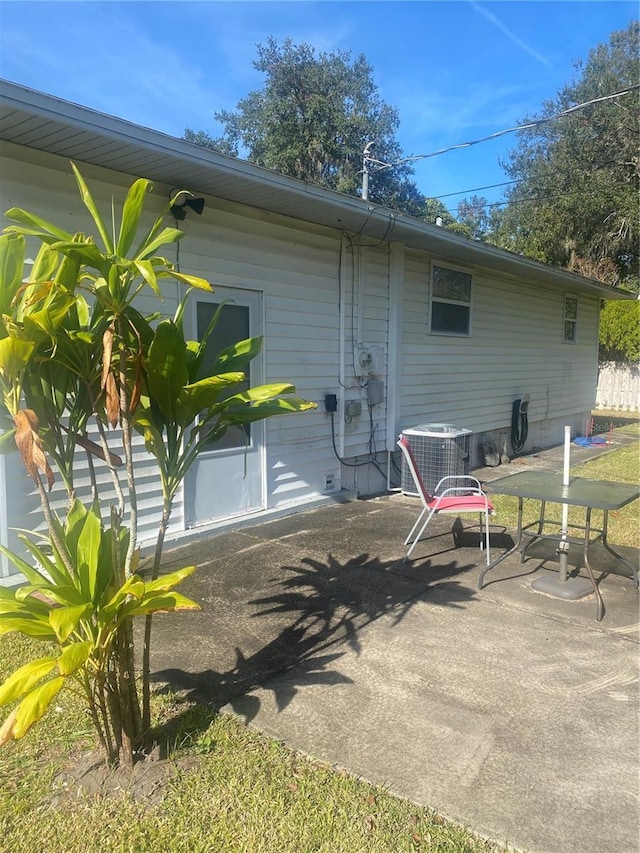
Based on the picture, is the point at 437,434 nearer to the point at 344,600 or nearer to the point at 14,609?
the point at 344,600

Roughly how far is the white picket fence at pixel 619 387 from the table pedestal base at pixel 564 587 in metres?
15.4

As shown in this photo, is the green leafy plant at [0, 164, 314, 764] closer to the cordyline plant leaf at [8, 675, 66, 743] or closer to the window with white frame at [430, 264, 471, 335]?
the cordyline plant leaf at [8, 675, 66, 743]

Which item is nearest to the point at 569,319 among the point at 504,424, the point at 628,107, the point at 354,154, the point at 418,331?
the point at 504,424

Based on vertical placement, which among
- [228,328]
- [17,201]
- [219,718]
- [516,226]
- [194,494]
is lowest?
[219,718]

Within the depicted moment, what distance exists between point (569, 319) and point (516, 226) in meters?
15.3

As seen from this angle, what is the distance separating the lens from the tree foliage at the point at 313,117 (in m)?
26.5

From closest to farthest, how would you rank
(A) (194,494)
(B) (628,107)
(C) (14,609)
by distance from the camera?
1. (C) (14,609)
2. (A) (194,494)
3. (B) (628,107)

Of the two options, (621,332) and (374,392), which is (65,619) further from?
(621,332)

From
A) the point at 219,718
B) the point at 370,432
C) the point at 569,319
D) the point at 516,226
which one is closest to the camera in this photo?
the point at 219,718

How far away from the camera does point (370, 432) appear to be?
6.96 m

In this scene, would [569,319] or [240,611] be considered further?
[569,319]

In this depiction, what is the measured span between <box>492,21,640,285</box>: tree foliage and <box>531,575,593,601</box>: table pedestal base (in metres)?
21.4

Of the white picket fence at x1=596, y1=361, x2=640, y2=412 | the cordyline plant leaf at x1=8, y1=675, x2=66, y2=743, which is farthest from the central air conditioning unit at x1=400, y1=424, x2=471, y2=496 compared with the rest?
the white picket fence at x1=596, y1=361, x2=640, y2=412

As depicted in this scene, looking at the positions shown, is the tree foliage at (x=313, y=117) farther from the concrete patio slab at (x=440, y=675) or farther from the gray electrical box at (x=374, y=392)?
the concrete patio slab at (x=440, y=675)
